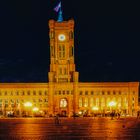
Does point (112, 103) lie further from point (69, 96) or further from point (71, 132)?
point (71, 132)

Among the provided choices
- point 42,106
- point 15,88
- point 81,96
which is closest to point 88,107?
point 81,96

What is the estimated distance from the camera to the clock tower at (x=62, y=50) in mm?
155750

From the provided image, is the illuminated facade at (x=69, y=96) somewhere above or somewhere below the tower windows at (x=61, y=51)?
below

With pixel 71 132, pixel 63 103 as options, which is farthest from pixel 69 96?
pixel 71 132

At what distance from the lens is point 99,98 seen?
495ft

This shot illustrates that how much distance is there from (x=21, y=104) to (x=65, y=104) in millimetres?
13599

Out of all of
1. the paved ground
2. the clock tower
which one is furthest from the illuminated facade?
the paved ground

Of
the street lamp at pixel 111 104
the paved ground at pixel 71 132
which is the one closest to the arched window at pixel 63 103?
the street lamp at pixel 111 104

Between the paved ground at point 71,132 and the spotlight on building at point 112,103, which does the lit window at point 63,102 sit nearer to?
the spotlight on building at point 112,103

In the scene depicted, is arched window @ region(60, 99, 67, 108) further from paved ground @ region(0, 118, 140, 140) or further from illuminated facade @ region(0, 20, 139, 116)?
paved ground @ region(0, 118, 140, 140)

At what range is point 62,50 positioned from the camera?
15850cm

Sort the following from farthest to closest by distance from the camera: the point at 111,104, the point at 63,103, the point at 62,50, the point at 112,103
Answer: the point at 62,50
the point at 63,103
the point at 111,104
the point at 112,103

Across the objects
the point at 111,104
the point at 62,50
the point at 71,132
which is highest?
the point at 62,50

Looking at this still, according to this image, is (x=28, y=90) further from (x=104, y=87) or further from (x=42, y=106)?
(x=104, y=87)
